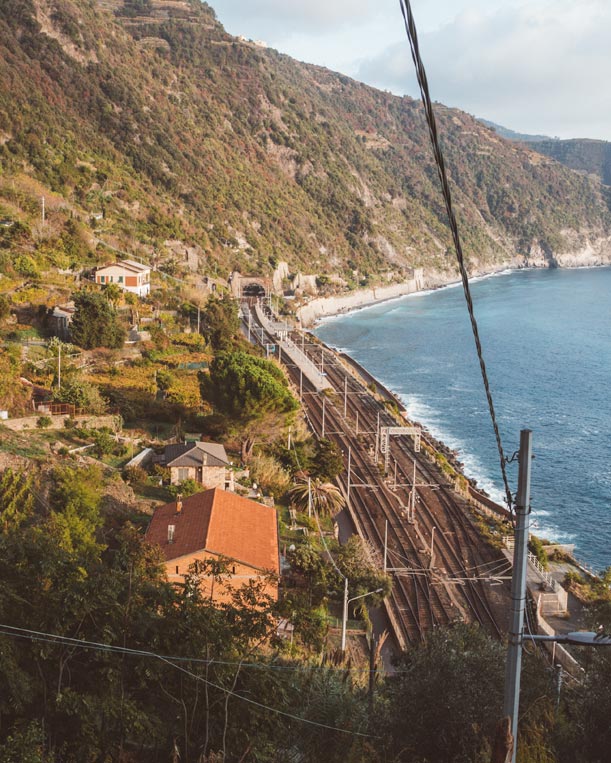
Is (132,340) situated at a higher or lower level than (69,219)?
lower

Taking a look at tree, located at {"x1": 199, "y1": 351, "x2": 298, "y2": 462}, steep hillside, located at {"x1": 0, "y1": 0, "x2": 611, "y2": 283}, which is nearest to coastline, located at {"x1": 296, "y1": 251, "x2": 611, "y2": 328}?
steep hillside, located at {"x1": 0, "y1": 0, "x2": 611, "y2": 283}

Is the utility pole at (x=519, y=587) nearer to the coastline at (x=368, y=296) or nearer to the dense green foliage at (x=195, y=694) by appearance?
the dense green foliage at (x=195, y=694)

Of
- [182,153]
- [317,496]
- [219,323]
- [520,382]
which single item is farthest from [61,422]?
[182,153]

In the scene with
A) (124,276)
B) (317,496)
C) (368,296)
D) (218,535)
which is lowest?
(317,496)

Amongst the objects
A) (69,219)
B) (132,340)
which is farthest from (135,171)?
(132,340)

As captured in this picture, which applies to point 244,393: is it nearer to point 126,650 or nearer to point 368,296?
point 126,650

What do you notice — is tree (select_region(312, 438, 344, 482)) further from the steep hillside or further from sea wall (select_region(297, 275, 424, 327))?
sea wall (select_region(297, 275, 424, 327))

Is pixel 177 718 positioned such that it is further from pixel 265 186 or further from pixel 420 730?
pixel 265 186
